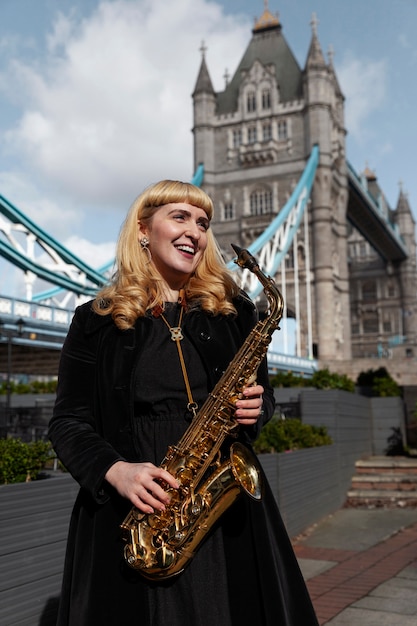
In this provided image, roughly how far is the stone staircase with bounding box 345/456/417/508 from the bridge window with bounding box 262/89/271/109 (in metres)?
45.0

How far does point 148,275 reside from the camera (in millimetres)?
2299

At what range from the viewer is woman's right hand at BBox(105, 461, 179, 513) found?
5.97 feet

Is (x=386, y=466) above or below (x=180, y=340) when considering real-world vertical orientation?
below

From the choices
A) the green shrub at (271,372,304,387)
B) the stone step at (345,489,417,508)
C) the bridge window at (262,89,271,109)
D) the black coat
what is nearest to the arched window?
the bridge window at (262,89,271,109)

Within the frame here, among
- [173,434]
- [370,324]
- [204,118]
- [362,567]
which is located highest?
Result: [204,118]

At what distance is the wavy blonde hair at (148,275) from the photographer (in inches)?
87.2

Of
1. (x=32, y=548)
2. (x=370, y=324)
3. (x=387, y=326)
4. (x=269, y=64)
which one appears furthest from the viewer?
(x=370, y=324)

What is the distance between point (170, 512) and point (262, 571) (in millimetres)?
319

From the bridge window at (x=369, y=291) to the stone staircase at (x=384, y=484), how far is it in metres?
62.3

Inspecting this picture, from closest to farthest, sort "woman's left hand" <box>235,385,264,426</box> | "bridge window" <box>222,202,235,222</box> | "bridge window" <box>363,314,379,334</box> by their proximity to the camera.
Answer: "woman's left hand" <box>235,385,264,426</box> < "bridge window" <box>222,202,235,222</box> < "bridge window" <box>363,314,379,334</box>

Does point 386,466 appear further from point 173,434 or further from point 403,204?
point 403,204

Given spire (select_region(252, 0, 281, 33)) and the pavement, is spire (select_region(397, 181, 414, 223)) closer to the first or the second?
spire (select_region(252, 0, 281, 33))

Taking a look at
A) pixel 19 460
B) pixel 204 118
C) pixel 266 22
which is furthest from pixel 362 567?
pixel 266 22

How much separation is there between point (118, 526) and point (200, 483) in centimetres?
27
